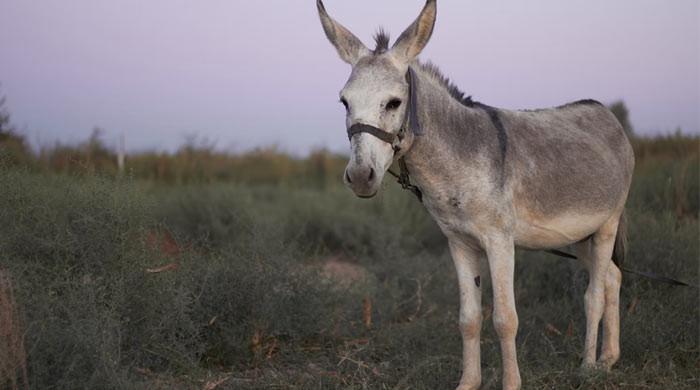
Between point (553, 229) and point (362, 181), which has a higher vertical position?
point (362, 181)

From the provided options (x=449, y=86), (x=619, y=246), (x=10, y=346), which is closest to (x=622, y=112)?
(x=619, y=246)

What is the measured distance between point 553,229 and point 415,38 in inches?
63.0

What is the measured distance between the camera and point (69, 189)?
16.6 feet

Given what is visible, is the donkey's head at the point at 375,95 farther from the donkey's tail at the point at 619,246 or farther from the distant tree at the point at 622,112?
the distant tree at the point at 622,112

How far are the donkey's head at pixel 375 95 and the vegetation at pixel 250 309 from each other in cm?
153

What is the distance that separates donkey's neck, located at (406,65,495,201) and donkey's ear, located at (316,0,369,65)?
1.27 ft

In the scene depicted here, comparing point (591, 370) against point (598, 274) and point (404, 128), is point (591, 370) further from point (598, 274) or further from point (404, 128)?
point (404, 128)

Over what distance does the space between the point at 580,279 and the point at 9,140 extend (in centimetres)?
543

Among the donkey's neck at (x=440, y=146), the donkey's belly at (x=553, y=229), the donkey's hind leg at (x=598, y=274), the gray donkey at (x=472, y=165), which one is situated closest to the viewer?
the gray donkey at (x=472, y=165)

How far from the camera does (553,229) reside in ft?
15.4

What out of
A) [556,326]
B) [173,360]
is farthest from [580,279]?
[173,360]

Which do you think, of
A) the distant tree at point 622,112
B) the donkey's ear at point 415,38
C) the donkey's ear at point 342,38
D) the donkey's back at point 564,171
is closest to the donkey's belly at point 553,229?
the donkey's back at point 564,171

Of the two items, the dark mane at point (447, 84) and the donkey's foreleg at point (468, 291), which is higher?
the dark mane at point (447, 84)

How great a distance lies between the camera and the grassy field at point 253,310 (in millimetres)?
4281
